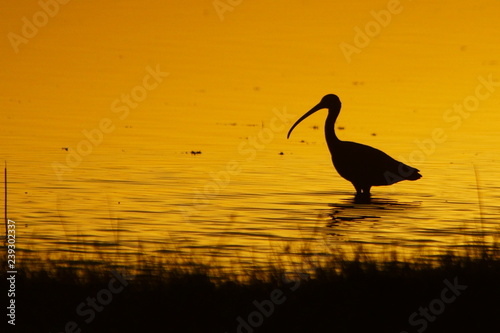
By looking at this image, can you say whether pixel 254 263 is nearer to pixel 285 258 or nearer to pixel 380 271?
pixel 285 258

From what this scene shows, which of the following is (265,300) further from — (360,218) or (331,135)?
(331,135)

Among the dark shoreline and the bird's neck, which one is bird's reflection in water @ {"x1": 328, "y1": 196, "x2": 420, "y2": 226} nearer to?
the bird's neck

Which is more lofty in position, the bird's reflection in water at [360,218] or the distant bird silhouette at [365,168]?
the distant bird silhouette at [365,168]

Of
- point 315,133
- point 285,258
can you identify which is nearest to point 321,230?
point 285,258

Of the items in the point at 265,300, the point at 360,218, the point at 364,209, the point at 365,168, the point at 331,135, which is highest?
the point at 331,135

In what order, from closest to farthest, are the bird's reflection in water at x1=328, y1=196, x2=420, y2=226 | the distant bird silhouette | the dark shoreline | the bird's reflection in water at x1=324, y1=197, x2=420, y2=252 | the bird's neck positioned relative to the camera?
1. the dark shoreline
2. the bird's reflection in water at x1=324, y1=197, x2=420, y2=252
3. the bird's reflection in water at x1=328, y1=196, x2=420, y2=226
4. the distant bird silhouette
5. the bird's neck

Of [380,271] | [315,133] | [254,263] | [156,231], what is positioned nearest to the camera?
[380,271]

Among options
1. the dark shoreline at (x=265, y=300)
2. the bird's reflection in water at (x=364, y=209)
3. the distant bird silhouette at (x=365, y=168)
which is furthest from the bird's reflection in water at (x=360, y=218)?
the dark shoreline at (x=265, y=300)

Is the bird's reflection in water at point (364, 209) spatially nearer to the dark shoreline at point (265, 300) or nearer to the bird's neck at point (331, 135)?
the bird's neck at point (331, 135)

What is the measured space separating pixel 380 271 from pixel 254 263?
152 centimetres

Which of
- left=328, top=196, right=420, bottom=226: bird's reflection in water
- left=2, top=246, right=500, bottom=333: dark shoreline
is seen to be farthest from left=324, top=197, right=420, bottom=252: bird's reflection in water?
left=2, top=246, right=500, bottom=333: dark shoreline

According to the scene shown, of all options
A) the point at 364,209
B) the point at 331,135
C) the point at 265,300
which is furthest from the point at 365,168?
the point at 265,300

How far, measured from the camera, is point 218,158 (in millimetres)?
20359

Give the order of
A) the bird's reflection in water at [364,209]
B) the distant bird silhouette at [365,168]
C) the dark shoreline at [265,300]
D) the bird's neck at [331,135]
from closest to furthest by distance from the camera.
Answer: the dark shoreline at [265,300], the bird's reflection in water at [364,209], the distant bird silhouette at [365,168], the bird's neck at [331,135]
